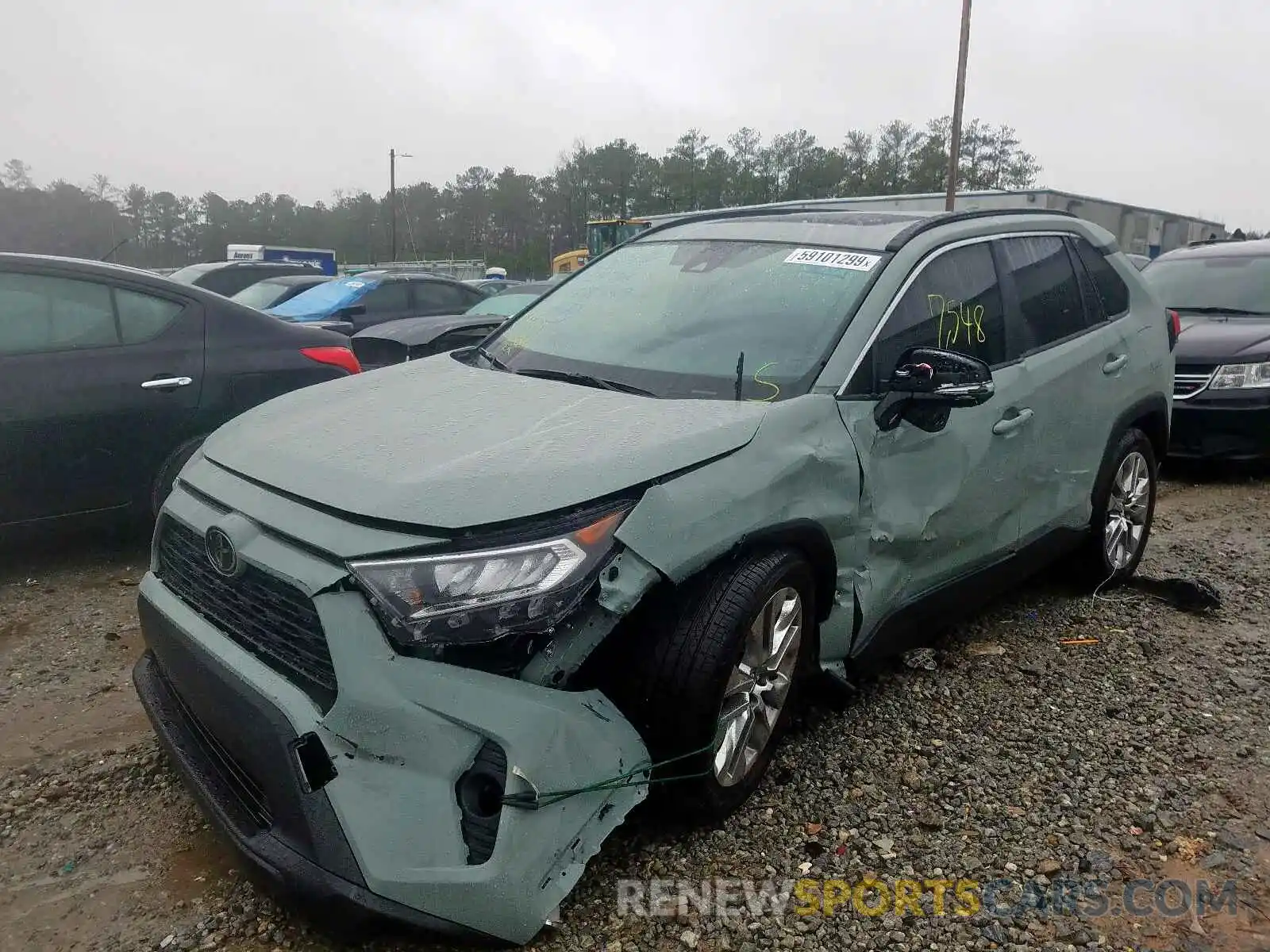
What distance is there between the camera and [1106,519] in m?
4.19

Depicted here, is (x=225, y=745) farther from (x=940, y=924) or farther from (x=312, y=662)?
(x=940, y=924)

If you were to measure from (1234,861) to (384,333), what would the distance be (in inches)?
226

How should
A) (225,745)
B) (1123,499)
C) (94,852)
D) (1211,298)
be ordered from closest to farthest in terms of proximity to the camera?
(225,745), (94,852), (1123,499), (1211,298)

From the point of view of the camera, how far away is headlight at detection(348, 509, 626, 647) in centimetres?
198

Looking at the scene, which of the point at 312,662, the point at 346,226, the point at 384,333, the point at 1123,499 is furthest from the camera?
the point at 346,226

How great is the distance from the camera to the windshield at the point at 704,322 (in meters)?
2.86

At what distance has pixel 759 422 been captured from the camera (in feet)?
8.34

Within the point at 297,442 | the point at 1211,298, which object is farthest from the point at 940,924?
the point at 1211,298

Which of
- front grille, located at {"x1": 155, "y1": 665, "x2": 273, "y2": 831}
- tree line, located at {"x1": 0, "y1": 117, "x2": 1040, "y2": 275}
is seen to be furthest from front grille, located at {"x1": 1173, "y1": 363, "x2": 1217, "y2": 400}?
tree line, located at {"x1": 0, "y1": 117, "x2": 1040, "y2": 275}

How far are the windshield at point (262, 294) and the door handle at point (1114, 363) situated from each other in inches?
383

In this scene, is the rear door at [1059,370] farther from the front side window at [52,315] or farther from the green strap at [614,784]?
the front side window at [52,315]

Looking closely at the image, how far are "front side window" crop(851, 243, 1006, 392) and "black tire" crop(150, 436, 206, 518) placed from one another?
3.14 metres

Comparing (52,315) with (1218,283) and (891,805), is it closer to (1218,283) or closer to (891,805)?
(891,805)

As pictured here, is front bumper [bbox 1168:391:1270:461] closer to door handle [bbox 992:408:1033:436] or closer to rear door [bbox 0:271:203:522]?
door handle [bbox 992:408:1033:436]
